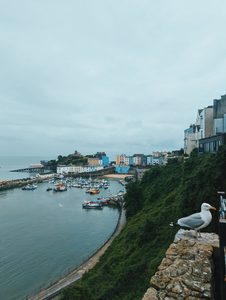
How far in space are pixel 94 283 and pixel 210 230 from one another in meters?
Result: 6.19

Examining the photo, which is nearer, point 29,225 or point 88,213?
point 29,225

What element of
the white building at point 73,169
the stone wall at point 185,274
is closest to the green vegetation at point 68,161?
the white building at point 73,169

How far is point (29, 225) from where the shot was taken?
98.9 ft

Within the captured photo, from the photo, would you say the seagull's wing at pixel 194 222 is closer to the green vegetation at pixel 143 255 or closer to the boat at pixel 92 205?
the green vegetation at pixel 143 255

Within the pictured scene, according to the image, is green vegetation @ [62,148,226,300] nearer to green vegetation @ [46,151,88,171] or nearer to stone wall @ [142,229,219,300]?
stone wall @ [142,229,219,300]

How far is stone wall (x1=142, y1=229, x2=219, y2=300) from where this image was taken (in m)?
3.37

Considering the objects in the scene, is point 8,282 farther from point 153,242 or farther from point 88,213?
point 88,213

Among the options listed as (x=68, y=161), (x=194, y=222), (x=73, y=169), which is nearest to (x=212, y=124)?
(x=194, y=222)

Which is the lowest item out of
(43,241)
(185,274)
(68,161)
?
(43,241)

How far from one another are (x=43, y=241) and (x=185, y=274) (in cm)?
2314

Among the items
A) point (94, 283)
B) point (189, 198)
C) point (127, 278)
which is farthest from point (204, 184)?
point (94, 283)

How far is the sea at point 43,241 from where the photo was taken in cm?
1742

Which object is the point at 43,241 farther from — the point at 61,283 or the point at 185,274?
the point at 185,274

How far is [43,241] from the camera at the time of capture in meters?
24.6
